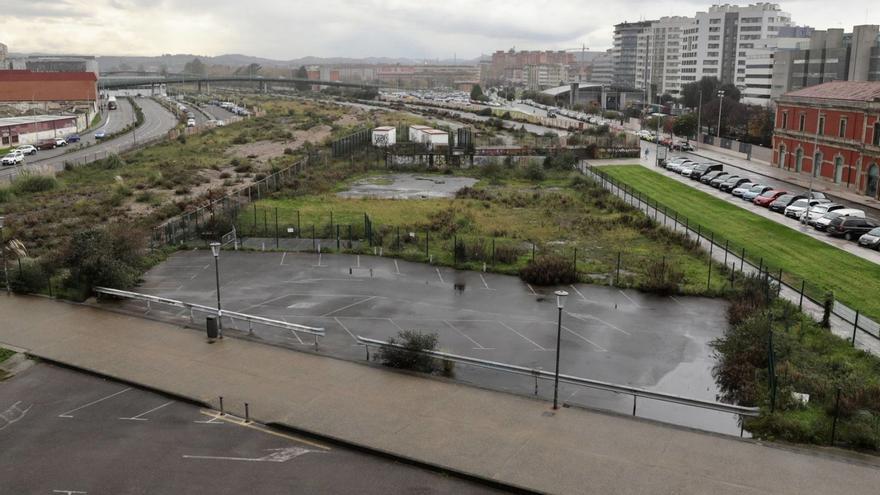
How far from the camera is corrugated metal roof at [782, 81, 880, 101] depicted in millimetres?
55938

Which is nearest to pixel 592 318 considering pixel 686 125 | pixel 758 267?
pixel 758 267

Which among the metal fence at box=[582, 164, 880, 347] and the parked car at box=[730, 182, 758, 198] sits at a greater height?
the parked car at box=[730, 182, 758, 198]

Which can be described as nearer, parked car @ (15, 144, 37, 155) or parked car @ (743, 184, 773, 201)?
parked car @ (743, 184, 773, 201)

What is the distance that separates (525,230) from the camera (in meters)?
41.6

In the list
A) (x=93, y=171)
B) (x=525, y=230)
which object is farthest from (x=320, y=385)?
(x=93, y=171)

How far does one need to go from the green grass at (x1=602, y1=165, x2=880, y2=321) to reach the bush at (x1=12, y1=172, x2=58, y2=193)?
150 ft

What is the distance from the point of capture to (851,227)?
4050cm

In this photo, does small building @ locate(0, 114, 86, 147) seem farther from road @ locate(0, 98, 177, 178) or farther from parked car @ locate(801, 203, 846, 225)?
parked car @ locate(801, 203, 846, 225)

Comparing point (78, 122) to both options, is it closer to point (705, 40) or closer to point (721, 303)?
point (721, 303)

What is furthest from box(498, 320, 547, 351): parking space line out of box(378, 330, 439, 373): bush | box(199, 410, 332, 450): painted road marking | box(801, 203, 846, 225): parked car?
box(801, 203, 846, 225): parked car

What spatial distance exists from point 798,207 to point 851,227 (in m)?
6.11

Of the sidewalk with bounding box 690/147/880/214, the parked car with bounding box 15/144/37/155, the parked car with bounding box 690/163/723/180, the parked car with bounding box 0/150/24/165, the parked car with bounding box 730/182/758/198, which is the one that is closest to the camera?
the sidewalk with bounding box 690/147/880/214

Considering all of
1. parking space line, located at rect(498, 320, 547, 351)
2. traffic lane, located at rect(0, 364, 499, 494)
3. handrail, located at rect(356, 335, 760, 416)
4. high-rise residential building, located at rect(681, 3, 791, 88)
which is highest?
high-rise residential building, located at rect(681, 3, 791, 88)

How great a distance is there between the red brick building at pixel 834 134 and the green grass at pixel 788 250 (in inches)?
317
